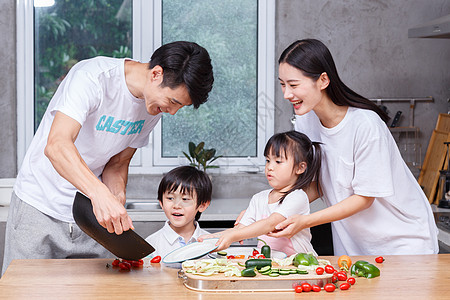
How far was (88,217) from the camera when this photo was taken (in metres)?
1.51

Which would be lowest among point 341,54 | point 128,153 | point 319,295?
point 319,295

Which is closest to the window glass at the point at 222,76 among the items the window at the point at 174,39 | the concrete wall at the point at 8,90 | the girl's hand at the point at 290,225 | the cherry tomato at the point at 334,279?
the window at the point at 174,39

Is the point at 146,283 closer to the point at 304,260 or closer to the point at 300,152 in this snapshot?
the point at 304,260

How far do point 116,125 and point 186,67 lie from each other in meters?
0.31

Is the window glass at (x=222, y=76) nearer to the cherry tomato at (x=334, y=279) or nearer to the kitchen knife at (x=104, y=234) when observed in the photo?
the kitchen knife at (x=104, y=234)

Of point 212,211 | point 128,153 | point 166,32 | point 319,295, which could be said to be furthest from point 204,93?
point 166,32

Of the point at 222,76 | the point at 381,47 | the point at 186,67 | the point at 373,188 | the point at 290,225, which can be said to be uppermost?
the point at 381,47

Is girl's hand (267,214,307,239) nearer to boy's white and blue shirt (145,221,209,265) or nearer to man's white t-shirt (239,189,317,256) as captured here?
man's white t-shirt (239,189,317,256)

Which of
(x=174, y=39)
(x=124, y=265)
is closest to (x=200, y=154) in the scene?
(x=174, y=39)

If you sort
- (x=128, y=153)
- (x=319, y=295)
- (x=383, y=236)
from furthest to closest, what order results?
1. (x=128, y=153)
2. (x=383, y=236)
3. (x=319, y=295)

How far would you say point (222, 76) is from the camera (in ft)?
12.2

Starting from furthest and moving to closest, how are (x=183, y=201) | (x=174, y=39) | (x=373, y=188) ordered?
1. (x=174, y=39)
2. (x=183, y=201)
3. (x=373, y=188)

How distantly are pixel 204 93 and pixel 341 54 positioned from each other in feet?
6.99

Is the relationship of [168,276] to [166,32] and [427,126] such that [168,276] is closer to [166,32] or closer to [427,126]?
[166,32]
